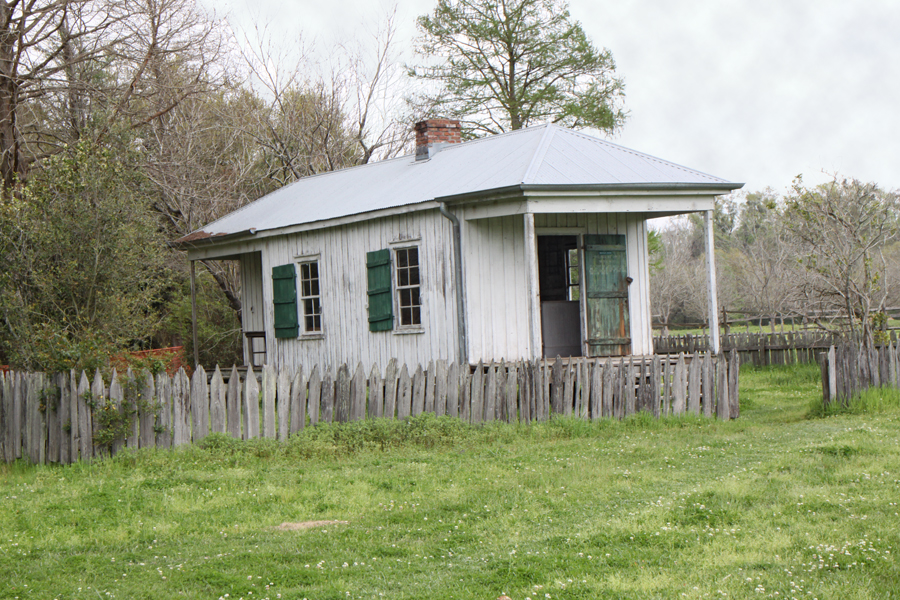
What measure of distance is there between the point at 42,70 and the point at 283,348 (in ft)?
21.8

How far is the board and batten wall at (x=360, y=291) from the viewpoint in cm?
1399

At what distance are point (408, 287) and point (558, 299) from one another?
3.08m

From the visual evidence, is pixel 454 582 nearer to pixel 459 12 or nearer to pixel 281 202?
pixel 281 202

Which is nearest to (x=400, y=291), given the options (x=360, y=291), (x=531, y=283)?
(x=360, y=291)

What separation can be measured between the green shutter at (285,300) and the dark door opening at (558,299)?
4675 millimetres

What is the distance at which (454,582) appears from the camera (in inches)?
211

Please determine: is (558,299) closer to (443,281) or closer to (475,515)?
(443,281)

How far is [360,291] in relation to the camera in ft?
50.9

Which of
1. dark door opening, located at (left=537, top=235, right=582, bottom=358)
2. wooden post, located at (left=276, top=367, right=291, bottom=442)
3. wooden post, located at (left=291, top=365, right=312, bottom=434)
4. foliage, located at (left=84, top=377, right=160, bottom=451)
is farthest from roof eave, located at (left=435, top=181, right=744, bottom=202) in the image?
foliage, located at (left=84, top=377, right=160, bottom=451)

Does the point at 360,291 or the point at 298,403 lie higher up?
the point at 360,291

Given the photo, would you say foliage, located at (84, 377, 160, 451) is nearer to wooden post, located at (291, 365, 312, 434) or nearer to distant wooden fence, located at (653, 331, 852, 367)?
wooden post, located at (291, 365, 312, 434)

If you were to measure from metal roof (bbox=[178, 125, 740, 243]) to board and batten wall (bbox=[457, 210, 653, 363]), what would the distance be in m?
Result: 0.88

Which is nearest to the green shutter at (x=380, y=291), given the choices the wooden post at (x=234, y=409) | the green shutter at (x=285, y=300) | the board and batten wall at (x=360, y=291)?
the board and batten wall at (x=360, y=291)

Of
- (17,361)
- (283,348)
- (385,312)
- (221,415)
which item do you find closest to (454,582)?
(221,415)
